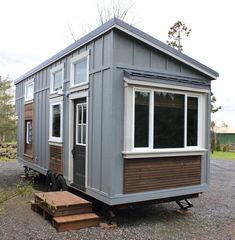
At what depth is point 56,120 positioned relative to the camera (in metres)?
7.43

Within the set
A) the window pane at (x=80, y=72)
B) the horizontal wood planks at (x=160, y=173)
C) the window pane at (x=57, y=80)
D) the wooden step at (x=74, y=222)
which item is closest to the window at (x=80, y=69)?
the window pane at (x=80, y=72)

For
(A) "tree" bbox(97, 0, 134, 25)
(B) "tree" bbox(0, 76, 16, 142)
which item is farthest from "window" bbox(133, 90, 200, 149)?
(B) "tree" bbox(0, 76, 16, 142)

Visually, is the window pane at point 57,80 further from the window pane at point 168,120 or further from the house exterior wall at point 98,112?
the window pane at point 168,120

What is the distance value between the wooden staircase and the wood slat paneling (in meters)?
1.52

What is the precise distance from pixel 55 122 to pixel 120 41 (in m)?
3.18

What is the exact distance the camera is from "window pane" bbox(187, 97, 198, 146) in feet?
19.0

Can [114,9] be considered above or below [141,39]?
above

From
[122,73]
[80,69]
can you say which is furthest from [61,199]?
[80,69]

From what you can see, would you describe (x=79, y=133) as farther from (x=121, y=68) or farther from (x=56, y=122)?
(x=121, y=68)

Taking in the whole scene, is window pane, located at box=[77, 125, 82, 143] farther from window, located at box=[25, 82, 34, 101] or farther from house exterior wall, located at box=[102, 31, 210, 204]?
window, located at box=[25, 82, 34, 101]

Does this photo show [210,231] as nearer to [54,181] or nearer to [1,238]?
[1,238]

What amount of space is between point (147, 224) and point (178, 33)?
1550 cm

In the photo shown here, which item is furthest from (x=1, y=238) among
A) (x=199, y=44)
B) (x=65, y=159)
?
(x=199, y=44)

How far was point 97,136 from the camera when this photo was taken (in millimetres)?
5395
